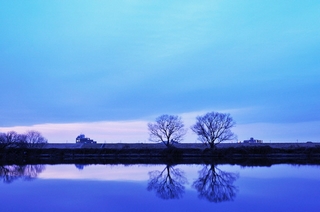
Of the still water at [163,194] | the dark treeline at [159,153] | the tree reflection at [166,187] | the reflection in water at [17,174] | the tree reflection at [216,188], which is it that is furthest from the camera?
the dark treeline at [159,153]

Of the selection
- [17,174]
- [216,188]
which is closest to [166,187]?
[216,188]

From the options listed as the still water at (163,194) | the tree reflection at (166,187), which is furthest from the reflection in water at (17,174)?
the tree reflection at (166,187)

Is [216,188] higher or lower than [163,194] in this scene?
higher

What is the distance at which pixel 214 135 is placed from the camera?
52.3 m

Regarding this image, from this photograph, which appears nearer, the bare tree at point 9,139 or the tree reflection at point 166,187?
the tree reflection at point 166,187

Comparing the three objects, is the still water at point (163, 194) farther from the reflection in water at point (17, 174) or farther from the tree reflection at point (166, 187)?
the reflection in water at point (17, 174)

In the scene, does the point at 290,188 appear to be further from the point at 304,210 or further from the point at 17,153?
the point at 17,153

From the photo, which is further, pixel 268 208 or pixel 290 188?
pixel 290 188

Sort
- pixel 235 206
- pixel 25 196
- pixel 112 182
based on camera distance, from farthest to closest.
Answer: pixel 112 182, pixel 25 196, pixel 235 206

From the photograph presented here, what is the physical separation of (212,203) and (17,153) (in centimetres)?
4009

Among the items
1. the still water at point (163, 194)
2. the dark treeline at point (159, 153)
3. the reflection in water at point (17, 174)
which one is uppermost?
the dark treeline at point (159, 153)

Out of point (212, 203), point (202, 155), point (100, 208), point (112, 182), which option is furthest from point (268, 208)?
point (202, 155)

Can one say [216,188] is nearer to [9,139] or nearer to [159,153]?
[159,153]

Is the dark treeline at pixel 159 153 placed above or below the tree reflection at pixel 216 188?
above
